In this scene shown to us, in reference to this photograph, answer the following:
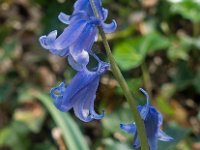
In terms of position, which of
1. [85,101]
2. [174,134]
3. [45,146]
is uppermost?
[85,101]

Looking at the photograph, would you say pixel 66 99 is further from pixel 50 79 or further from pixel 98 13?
pixel 50 79

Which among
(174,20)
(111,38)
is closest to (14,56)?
(111,38)

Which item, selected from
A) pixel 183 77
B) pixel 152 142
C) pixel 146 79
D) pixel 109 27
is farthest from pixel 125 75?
pixel 109 27

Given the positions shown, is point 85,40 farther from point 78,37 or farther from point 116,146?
point 116,146

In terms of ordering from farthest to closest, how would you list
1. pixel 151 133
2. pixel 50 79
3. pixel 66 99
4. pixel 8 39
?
pixel 8 39, pixel 50 79, pixel 151 133, pixel 66 99

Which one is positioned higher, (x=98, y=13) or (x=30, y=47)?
(x=98, y=13)

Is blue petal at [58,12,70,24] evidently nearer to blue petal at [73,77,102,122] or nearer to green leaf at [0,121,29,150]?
blue petal at [73,77,102,122]
